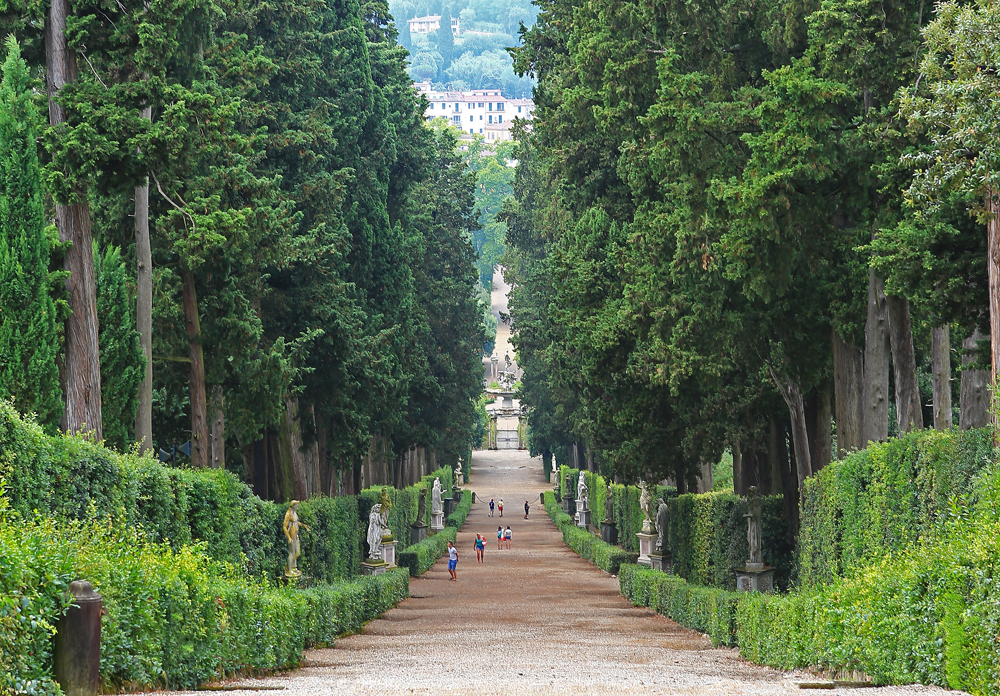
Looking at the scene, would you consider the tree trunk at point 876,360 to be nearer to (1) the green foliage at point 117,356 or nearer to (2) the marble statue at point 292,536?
(2) the marble statue at point 292,536

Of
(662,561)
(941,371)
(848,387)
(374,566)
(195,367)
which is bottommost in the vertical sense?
(662,561)

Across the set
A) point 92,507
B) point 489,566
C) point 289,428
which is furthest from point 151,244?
point 489,566

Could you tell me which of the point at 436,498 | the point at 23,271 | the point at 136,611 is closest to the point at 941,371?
the point at 23,271

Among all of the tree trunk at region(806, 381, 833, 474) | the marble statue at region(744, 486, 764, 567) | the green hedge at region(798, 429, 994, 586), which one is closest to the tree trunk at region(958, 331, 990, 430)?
the green hedge at region(798, 429, 994, 586)

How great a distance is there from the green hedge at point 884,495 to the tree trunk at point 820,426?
3.54 m

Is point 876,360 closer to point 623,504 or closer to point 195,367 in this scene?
point 195,367

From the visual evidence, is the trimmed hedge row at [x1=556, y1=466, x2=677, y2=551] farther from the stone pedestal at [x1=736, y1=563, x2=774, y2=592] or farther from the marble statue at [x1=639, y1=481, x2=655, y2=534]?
the stone pedestal at [x1=736, y1=563, x2=774, y2=592]

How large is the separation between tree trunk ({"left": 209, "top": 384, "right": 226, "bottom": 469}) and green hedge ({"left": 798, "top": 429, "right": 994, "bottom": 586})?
11507mm

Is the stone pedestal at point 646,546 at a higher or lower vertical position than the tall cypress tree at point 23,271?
lower

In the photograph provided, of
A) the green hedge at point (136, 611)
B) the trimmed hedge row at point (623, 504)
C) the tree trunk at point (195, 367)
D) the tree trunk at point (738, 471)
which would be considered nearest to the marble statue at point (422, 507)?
the trimmed hedge row at point (623, 504)

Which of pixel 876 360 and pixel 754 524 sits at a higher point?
pixel 876 360

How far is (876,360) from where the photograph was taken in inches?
722

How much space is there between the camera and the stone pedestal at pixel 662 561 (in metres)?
31.1

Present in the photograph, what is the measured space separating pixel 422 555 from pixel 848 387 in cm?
1896
